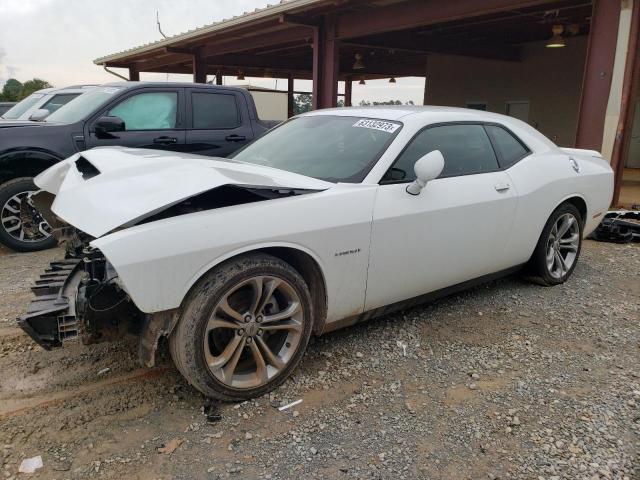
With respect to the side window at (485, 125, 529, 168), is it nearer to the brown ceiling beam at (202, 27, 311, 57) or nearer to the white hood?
the white hood

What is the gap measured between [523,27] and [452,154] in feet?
31.1

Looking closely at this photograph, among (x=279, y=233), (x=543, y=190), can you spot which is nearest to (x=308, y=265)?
(x=279, y=233)

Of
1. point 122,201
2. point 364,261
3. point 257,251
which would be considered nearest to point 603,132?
point 364,261

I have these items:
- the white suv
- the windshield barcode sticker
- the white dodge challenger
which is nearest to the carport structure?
the white dodge challenger

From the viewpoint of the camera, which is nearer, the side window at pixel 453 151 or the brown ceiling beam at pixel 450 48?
the side window at pixel 453 151

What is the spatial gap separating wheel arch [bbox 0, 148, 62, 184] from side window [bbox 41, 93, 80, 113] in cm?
144

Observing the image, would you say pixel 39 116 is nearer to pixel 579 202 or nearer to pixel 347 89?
pixel 579 202

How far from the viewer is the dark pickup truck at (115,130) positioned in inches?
216

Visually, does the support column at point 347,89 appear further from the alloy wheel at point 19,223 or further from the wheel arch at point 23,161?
the alloy wheel at point 19,223

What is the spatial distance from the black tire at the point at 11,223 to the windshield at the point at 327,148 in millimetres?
2813

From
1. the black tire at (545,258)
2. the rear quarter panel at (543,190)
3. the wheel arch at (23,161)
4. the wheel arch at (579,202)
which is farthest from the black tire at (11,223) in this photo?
the wheel arch at (579,202)

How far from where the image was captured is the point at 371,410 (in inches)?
110

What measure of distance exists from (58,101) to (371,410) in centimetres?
616

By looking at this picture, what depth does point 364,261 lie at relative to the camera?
3107 mm
